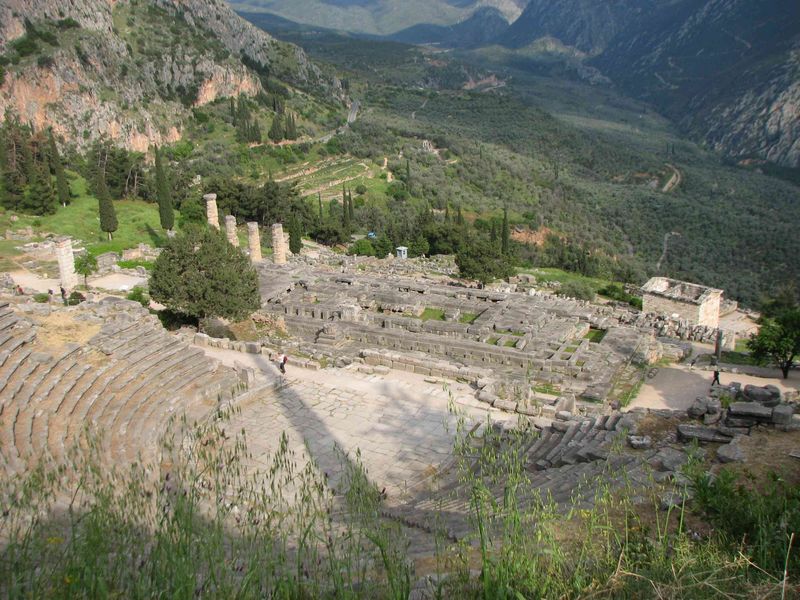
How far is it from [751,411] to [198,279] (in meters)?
17.8

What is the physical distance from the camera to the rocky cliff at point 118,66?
2379 inches

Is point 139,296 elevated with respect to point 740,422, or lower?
lower

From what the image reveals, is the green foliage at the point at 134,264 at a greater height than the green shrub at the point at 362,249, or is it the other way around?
the green foliage at the point at 134,264

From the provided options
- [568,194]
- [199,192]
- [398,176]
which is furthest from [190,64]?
[568,194]

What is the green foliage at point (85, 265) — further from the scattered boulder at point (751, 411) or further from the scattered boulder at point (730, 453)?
the scattered boulder at point (730, 453)

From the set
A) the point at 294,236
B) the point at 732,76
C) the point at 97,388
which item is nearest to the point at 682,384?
the point at 97,388

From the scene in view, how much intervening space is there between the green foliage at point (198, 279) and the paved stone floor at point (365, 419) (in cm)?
329

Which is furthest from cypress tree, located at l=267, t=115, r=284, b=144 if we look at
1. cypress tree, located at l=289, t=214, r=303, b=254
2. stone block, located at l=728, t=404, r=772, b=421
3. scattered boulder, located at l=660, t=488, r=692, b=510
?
scattered boulder, located at l=660, t=488, r=692, b=510

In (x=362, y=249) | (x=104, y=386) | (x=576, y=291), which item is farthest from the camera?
(x=362, y=249)

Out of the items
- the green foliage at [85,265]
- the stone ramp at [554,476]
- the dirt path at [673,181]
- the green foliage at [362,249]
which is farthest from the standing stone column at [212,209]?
the dirt path at [673,181]

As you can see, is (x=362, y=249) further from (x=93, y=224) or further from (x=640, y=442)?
(x=640, y=442)

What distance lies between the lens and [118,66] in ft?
226

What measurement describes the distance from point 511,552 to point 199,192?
47.8 m

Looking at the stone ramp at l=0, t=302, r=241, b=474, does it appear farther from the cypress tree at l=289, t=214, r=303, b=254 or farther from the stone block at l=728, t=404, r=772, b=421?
the cypress tree at l=289, t=214, r=303, b=254
